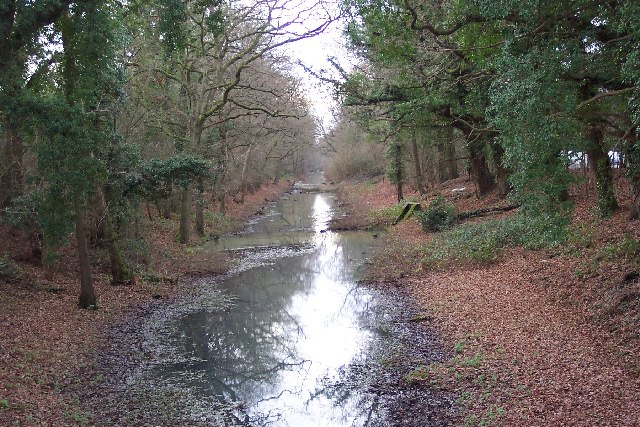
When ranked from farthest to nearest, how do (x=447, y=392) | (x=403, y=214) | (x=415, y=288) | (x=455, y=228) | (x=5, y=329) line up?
(x=403, y=214), (x=455, y=228), (x=415, y=288), (x=5, y=329), (x=447, y=392)

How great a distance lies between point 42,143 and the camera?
1089cm

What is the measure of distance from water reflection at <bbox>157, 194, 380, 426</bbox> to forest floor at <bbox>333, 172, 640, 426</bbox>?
157 cm

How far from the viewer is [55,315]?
12.0m

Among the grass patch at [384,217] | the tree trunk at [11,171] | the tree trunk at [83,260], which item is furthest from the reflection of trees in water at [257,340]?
the grass patch at [384,217]

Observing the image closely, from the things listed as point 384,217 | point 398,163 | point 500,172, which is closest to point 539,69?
point 500,172

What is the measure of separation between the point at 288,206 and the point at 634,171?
36.7m

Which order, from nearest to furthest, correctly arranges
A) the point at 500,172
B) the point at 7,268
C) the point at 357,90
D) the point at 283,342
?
the point at 283,342
the point at 7,268
the point at 357,90
the point at 500,172

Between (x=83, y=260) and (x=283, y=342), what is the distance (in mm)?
5266

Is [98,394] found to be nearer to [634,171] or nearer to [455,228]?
[634,171]

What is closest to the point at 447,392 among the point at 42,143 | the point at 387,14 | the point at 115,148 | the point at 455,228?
the point at 387,14

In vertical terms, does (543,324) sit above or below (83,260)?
below

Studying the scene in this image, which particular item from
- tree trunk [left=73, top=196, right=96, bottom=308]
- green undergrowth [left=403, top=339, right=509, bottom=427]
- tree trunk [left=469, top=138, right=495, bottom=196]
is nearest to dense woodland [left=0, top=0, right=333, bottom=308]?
tree trunk [left=73, top=196, right=96, bottom=308]

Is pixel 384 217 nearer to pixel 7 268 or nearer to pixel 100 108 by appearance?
pixel 100 108

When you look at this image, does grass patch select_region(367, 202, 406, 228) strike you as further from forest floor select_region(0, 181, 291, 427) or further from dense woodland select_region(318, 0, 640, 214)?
dense woodland select_region(318, 0, 640, 214)
